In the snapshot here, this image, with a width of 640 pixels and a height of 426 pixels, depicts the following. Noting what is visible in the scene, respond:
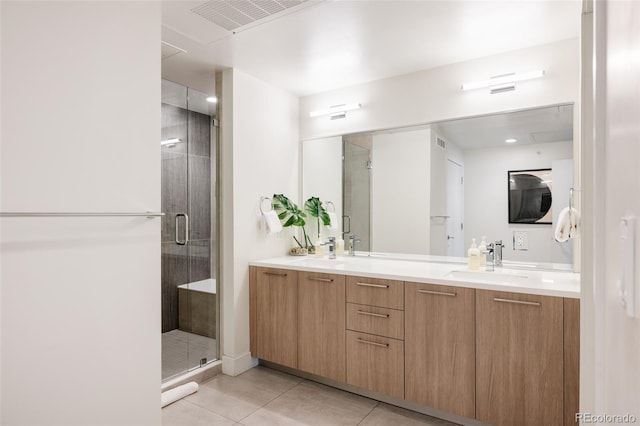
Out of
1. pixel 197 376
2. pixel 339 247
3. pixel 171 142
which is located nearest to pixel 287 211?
pixel 339 247

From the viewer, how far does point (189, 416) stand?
7.38 ft

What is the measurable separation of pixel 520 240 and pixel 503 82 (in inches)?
42.7

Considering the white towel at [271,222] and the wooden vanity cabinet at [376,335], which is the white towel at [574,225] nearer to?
the wooden vanity cabinet at [376,335]

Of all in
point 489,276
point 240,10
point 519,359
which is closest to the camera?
point 519,359

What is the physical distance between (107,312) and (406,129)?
239cm

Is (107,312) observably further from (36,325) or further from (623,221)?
(623,221)

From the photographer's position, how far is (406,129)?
2.92 meters

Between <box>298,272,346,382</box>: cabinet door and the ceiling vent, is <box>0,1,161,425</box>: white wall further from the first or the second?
<box>298,272,346,382</box>: cabinet door

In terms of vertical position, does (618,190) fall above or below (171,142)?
below

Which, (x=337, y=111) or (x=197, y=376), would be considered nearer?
(x=197, y=376)

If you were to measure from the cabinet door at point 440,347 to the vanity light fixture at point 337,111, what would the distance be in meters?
1.64

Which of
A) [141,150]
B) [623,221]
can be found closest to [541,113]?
[623,221]

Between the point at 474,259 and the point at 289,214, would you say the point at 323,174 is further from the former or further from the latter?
the point at 474,259

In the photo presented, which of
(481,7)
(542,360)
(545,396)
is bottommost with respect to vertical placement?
(545,396)
